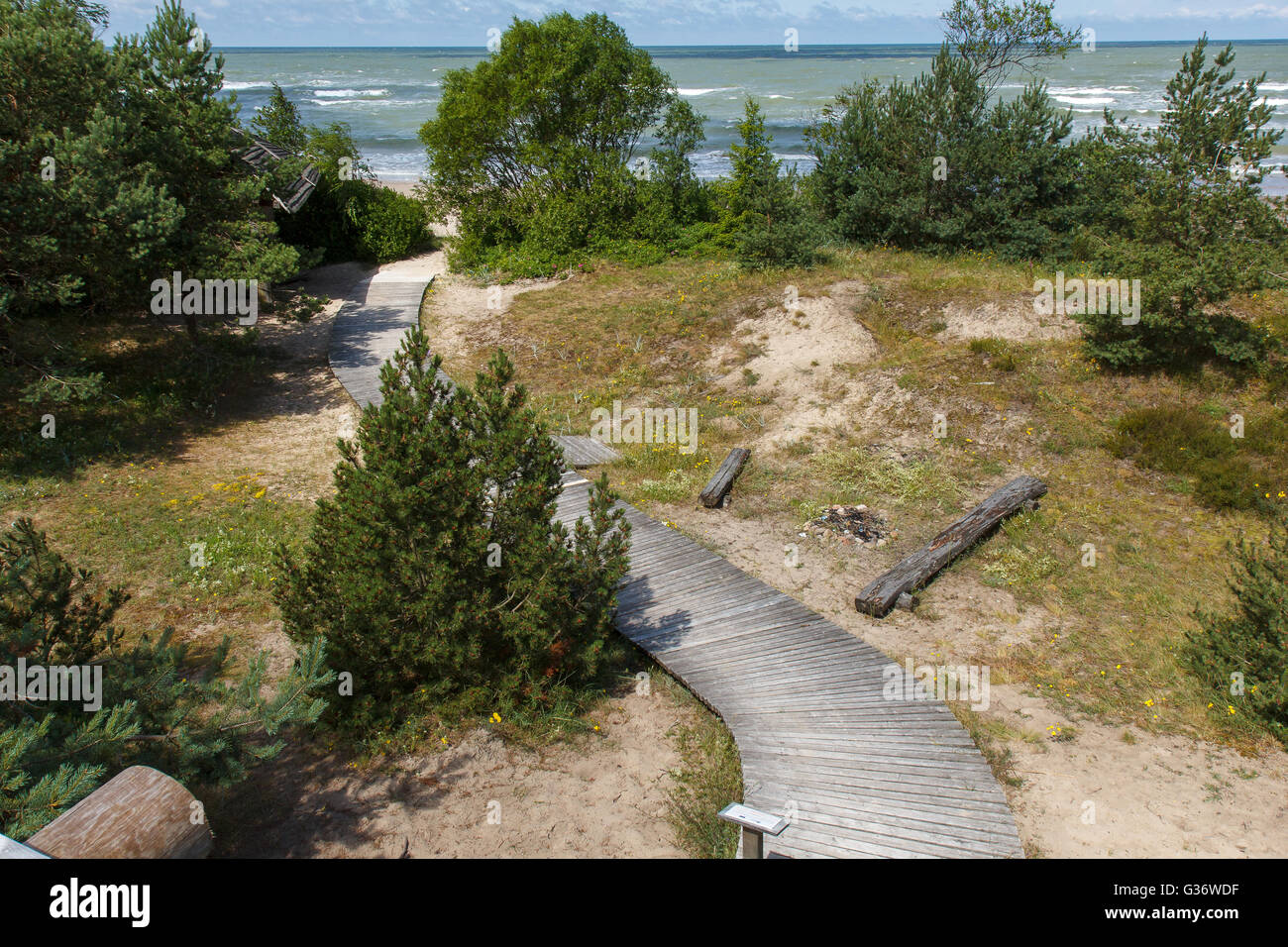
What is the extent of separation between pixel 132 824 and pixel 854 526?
1005 centimetres

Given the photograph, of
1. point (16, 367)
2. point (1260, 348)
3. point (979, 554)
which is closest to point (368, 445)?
point (979, 554)

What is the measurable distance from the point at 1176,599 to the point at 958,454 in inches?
176

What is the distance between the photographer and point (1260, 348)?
1536 cm

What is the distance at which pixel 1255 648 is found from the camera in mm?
8727

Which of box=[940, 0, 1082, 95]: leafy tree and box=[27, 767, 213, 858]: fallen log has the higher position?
box=[940, 0, 1082, 95]: leafy tree

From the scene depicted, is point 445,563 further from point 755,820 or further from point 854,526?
point 854,526

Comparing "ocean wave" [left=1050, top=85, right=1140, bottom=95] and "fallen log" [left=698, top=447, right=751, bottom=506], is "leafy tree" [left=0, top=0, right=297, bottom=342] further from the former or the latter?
"ocean wave" [left=1050, top=85, right=1140, bottom=95]

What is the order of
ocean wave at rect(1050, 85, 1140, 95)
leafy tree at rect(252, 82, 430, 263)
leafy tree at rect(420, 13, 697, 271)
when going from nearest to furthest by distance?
leafy tree at rect(420, 13, 697, 271) → leafy tree at rect(252, 82, 430, 263) → ocean wave at rect(1050, 85, 1140, 95)

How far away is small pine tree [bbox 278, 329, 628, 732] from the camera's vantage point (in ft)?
24.6

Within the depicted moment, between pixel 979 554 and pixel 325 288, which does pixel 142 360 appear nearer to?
pixel 325 288

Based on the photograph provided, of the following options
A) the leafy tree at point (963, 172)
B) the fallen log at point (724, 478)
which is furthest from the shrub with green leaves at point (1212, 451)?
the leafy tree at point (963, 172)

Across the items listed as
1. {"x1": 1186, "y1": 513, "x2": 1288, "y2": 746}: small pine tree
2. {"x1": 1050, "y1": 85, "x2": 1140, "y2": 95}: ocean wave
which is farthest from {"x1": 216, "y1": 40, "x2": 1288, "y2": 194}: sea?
{"x1": 1186, "y1": 513, "x2": 1288, "y2": 746}: small pine tree

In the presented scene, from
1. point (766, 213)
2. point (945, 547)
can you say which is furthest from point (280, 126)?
Answer: point (945, 547)

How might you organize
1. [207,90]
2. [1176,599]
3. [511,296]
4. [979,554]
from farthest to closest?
[511,296] < [207,90] < [979,554] < [1176,599]
